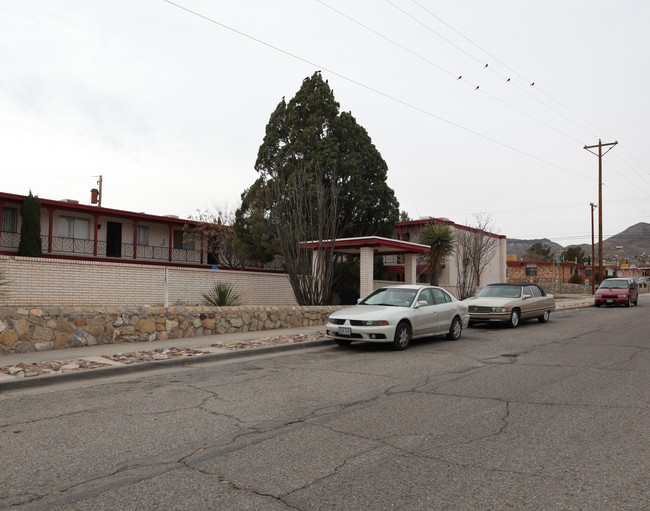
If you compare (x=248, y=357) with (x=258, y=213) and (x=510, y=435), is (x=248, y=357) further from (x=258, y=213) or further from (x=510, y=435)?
(x=258, y=213)

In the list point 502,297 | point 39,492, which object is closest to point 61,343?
point 39,492

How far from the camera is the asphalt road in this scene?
12.7 ft

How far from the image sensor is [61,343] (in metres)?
10.8

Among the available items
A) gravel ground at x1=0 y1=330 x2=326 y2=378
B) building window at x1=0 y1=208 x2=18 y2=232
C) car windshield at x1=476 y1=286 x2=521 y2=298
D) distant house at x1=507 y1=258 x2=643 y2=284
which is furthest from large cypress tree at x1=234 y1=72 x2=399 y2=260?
distant house at x1=507 y1=258 x2=643 y2=284

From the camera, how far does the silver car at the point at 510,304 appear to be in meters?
16.9

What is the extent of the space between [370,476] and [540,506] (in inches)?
49.3

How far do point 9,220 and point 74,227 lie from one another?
3.07 m

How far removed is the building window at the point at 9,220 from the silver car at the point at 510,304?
2256 centimetres

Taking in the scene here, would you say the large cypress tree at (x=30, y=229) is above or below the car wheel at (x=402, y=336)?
above

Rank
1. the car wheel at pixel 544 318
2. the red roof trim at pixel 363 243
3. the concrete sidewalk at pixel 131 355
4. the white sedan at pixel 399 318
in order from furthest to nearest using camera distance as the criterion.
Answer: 1. the car wheel at pixel 544 318
2. the red roof trim at pixel 363 243
3. the white sedan at pixel 399 318
4. the concrete sidewalk at pixel 131 355

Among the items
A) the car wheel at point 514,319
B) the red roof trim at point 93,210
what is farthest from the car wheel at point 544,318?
the red roof trim at point 93,210

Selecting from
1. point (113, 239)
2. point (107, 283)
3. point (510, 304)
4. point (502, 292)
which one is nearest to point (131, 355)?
point (107, 283)

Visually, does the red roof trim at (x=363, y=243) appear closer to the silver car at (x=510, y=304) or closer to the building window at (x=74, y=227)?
the silver car at (x=510, y=304)

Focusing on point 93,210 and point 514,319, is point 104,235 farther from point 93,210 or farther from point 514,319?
point 514,319
